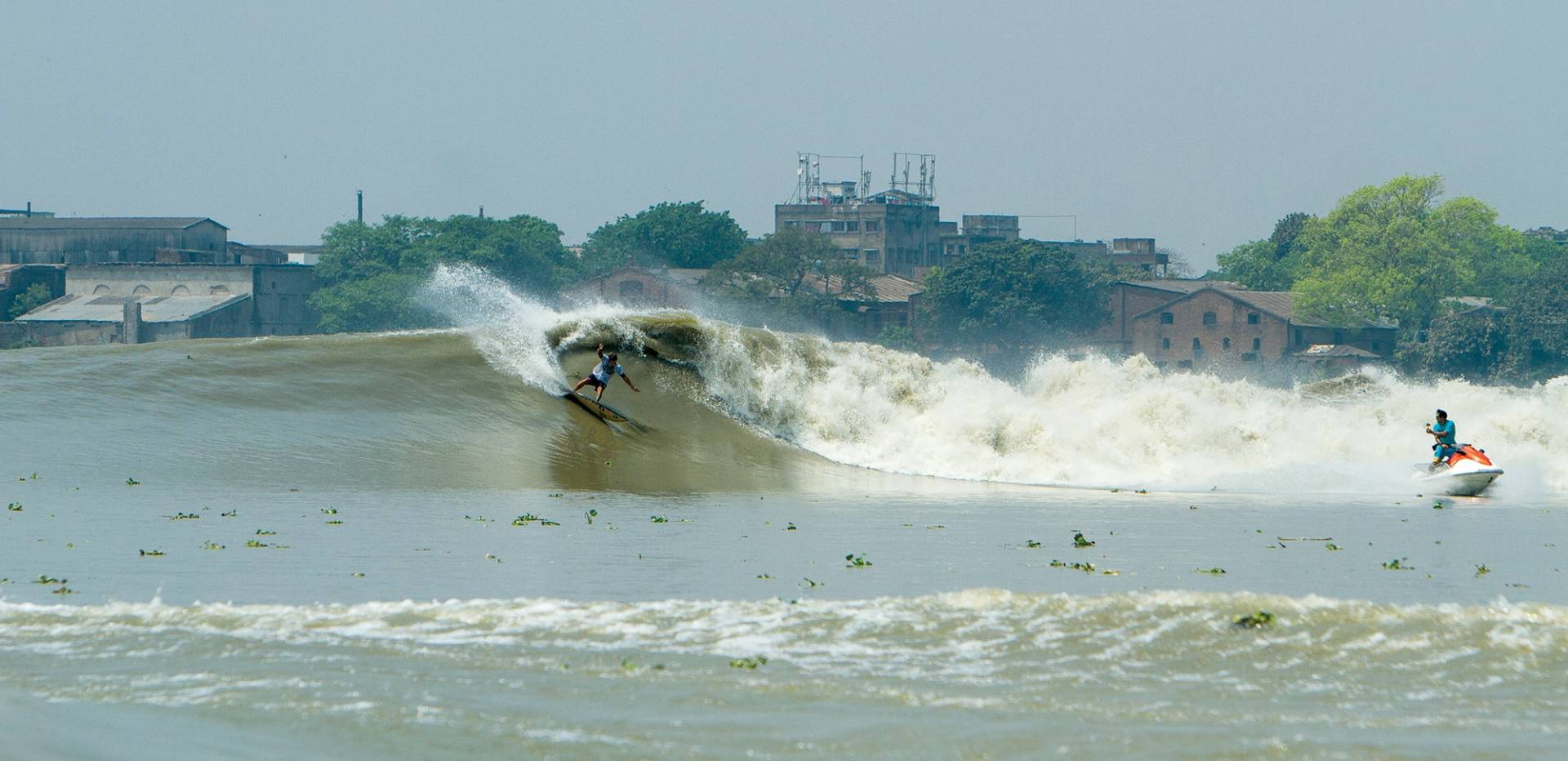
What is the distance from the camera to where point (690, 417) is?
101 feet

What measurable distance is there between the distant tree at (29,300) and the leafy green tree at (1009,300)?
56.4m

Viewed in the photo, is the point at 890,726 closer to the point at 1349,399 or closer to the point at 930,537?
the point at 930,537

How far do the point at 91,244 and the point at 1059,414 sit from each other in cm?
9923

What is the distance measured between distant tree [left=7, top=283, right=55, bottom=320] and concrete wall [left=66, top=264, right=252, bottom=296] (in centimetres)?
215

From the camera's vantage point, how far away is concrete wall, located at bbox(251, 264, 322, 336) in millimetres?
105062

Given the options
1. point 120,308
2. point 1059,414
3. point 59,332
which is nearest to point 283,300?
point 120,308

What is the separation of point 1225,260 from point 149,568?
490 feet

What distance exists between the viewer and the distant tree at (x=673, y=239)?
140250mm

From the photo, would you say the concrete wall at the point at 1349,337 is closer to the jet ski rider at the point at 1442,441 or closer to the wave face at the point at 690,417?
the wave face at the point at 690,417

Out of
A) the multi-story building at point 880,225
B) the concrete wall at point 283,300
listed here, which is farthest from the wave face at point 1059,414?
the multi-story building at point 880,225

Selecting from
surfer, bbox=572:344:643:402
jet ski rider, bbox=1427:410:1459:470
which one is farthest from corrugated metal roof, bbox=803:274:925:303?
jet ski rider, bbox=1427:410:1459:470

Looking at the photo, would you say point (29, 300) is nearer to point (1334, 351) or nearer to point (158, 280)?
point (158, 280)

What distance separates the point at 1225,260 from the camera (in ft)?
509

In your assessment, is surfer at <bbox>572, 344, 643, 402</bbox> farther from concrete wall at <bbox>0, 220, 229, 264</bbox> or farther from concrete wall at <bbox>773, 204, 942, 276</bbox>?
concrete wall at <bbox>773, 204, 942, 276</bbox>
